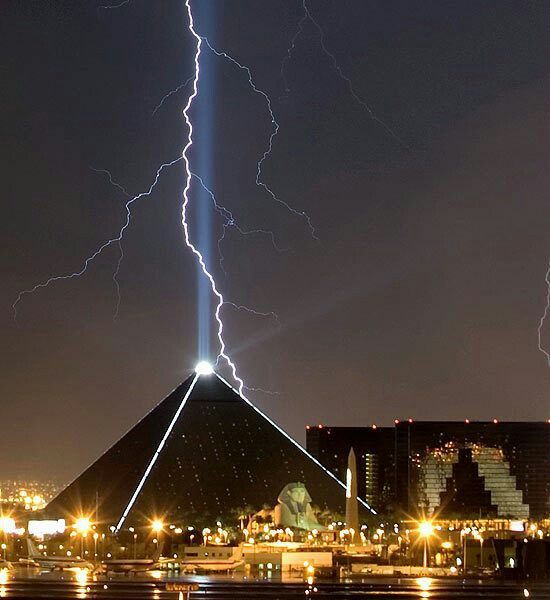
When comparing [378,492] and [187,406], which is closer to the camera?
[187,406]

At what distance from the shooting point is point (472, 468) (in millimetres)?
121250

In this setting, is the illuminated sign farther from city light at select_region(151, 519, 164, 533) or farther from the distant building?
the distant building

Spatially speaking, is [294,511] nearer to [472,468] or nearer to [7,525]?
[7,525]

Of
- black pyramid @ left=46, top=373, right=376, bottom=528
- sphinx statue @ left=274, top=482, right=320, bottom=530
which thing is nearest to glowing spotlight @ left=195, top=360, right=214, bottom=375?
black pyramid @ left=46, top=373, right=376, bottom=528

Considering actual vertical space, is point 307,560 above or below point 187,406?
below

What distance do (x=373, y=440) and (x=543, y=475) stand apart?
20.2 meters

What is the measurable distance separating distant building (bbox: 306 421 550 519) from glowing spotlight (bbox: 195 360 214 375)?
117 ft

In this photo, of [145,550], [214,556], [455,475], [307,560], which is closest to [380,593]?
[307,560]

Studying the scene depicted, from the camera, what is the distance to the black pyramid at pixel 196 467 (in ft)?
236

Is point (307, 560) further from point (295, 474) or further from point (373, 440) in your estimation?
point (373, 440)

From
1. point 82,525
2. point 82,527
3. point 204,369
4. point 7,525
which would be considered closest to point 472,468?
point 204,369

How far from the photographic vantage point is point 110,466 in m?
78.1

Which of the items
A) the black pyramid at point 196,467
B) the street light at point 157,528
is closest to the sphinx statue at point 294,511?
the street light at point 157,528

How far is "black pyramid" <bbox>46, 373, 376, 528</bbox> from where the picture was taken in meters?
71.9
